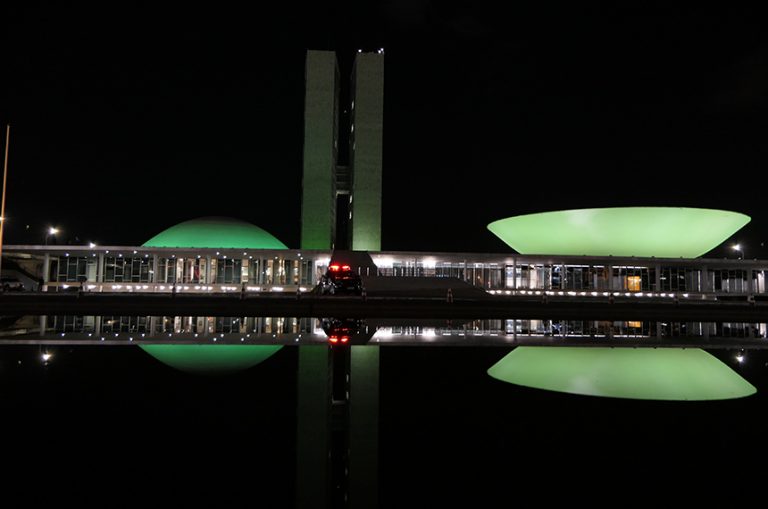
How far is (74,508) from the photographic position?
123 inches

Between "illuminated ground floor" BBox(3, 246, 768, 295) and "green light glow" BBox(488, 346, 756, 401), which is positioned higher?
"illuminated ground floor" BBox(3, 246, 768, 295)

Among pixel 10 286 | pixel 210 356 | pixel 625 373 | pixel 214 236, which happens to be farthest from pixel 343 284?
pixel 214 236

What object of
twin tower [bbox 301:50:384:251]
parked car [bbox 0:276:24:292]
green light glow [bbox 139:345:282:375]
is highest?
twin tower [bbox 301:50:384:251]

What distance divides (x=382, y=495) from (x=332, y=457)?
826 mm

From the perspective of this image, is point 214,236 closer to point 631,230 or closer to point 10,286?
point 10,286

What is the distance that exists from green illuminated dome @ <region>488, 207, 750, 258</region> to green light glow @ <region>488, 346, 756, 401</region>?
38.0m

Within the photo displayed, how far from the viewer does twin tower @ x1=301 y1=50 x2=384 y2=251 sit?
194 ft

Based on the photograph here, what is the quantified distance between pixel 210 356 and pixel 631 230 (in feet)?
143

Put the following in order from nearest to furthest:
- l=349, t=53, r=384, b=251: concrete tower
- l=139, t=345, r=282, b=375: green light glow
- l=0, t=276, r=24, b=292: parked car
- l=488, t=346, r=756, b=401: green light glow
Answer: l=488, t=346, r=756, b=401: green light glow < l=139, t=345, r=282, b=375: green light glow < l=0, t=276, r=24, b=292: parked car < l=349, t=53, r=384, b=251: concrete tower

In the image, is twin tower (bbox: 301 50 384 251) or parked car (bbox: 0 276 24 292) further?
twin tower (bbox: 301 50 384 251)

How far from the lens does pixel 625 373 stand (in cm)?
819

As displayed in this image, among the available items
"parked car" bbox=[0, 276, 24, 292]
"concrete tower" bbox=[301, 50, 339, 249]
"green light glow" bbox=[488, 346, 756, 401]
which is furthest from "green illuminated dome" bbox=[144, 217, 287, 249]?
"green light glow" bbox=[488, 346, 756, 401]

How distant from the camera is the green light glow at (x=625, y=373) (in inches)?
270

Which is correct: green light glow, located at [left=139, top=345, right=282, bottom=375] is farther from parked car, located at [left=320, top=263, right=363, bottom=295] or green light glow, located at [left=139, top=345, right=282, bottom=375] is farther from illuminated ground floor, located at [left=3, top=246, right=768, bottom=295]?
illuminated ground floor, located at [left=3, top=246, right=768, bottom=295]
